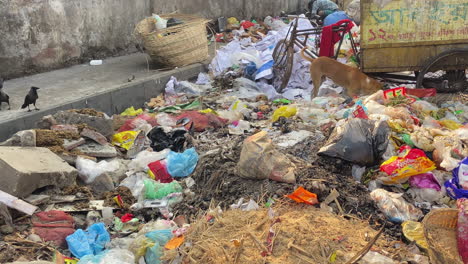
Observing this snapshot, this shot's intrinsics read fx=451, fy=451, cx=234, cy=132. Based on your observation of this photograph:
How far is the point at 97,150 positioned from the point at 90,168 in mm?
448

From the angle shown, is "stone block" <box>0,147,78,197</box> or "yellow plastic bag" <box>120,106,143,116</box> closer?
"stone block" <box>0,147,78,197</box>

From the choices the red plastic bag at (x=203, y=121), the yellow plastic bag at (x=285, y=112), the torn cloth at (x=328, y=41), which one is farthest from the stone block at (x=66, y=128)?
the torn cloth at (x=328, y=41)

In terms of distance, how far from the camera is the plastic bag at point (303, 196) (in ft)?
10.9

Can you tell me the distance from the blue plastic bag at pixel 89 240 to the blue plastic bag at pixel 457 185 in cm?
263

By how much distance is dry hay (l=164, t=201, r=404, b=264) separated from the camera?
279 centimetres

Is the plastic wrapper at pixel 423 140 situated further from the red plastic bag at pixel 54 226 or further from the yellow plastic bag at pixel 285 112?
the red plastic bag at pixel 54 226

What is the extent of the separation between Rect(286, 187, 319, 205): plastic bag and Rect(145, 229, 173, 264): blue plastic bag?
95 centimetres

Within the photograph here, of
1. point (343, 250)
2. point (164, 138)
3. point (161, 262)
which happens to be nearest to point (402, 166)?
point (343, 250)

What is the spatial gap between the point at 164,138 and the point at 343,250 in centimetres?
265

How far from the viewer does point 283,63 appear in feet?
24.4

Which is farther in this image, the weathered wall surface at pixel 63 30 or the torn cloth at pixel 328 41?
the torn cloth at pixel 328 41

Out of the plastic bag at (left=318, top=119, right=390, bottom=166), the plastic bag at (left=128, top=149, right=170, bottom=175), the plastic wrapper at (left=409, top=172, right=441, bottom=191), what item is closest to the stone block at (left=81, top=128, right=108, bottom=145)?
the plastic bag at (left=128, top=149, right=170, bottom=175)

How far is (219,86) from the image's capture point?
7.37 m

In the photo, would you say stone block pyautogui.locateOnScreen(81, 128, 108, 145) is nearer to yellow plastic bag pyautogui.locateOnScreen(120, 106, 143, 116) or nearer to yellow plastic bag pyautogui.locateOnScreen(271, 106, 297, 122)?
yellow plastic bag pyautogui.locateOnScreen(120, 106, 143, 116)
